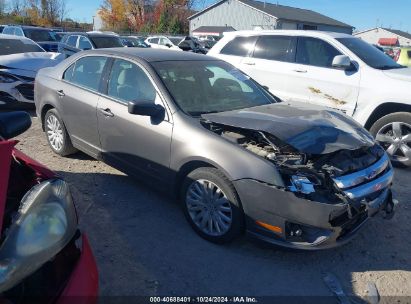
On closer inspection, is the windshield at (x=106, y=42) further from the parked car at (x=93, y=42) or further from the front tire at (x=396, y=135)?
the front tire at (x=396, y=135)

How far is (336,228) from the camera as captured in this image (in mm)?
2947

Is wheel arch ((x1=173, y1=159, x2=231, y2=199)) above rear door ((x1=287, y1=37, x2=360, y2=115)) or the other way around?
the other way around

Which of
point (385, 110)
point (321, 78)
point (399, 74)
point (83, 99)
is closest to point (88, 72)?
point (83, 99)

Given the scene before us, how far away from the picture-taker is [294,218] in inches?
114

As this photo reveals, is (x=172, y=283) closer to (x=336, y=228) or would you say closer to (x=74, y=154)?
(x=336, y=228)

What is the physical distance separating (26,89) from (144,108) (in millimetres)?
5200

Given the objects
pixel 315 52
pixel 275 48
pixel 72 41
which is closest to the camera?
pixel 315 52

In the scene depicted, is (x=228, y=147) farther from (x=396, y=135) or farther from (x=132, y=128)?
(x=396, y=135)

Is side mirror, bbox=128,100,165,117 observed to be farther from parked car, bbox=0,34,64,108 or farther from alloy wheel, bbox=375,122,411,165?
parked car, bbox=0,34,64,108

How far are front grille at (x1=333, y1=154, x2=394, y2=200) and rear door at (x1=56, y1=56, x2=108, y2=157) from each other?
274cm

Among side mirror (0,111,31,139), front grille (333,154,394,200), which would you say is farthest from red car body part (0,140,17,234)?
front grille (333,154,394,200)

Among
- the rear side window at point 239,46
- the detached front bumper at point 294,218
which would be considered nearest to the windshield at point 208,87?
the detached front bumper at point 294,218

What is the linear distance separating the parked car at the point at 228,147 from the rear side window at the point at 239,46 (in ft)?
8.98

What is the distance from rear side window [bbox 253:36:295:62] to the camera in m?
6.73
